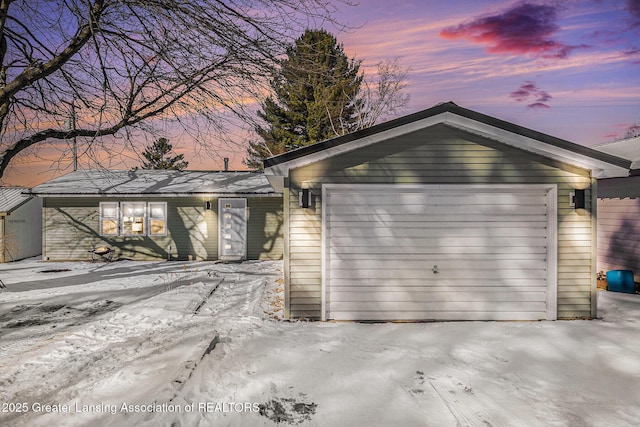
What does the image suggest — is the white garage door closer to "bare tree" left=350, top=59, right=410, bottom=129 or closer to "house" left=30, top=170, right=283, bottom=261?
"house" left=30, top=170, right=283, bottom=261

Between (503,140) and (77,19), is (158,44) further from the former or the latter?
(503,140)

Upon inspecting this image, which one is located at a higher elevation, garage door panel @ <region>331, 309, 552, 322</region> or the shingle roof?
the shingle roof

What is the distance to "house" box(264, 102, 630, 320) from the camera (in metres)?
6.68

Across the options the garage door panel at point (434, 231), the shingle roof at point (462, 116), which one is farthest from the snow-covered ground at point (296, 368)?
the shingle roof at point (462, 116)

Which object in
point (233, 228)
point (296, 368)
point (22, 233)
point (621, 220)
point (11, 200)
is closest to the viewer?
point (296, 368)

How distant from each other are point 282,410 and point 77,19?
242 inches

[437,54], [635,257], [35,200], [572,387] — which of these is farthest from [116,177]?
[635,257]

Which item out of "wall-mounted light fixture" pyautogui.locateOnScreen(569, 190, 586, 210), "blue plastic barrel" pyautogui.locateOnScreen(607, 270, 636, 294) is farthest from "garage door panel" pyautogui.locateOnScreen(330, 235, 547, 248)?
"blue plastic barrel" pyautogui.locateOnScreen(607, 270, 636, 294)

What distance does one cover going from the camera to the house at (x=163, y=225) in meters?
14.3

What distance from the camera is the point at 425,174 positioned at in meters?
6.74

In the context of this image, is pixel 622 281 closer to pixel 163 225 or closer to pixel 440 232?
pixel 440 232

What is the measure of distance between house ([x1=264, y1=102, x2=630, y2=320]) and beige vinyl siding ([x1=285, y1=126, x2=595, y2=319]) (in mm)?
19

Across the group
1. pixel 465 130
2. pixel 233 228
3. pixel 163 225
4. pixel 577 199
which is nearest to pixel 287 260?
pixel 465 130

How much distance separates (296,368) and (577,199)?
19.5 ft
